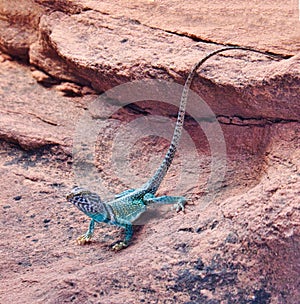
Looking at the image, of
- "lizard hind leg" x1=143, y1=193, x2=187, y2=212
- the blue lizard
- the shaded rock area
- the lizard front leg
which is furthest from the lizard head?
"lizard hind leg" x1=143, y1=193, x2=187, y2=212

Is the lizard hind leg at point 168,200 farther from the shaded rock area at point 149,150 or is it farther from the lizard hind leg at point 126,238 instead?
the lizard hind leg at point 126,238

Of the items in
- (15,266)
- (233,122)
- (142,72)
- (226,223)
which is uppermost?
(142,72)

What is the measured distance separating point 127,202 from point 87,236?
1.27 feet

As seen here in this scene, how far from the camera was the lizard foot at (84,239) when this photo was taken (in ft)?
10.1

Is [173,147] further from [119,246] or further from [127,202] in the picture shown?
[119,246]

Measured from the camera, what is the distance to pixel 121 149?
3.95 m

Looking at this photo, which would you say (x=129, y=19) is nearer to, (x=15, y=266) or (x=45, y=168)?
(x=45, y=168)

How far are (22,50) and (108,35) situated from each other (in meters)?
1.25

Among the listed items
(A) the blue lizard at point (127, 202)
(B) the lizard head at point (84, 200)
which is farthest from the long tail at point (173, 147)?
(B) the lizard head at point (84, 200)

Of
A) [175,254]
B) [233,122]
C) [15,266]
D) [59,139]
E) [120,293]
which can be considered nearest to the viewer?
[120,293]

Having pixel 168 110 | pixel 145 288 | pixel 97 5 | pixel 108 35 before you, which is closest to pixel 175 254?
pixel 145 288

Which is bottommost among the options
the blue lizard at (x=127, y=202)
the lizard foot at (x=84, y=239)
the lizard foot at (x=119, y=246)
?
the lizard foot at (x=84, y=239)

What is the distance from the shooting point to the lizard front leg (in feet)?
10.1

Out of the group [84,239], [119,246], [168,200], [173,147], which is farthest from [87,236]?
[173,147]
